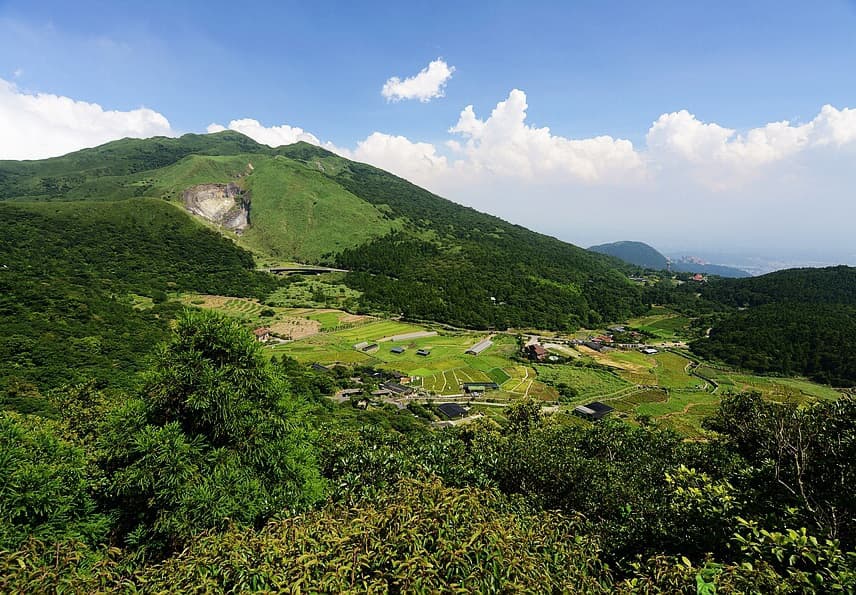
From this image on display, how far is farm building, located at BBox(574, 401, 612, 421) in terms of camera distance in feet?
178

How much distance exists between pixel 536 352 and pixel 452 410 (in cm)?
3424

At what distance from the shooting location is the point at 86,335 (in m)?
45.3

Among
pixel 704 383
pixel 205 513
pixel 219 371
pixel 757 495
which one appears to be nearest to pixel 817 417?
pixel 757 495

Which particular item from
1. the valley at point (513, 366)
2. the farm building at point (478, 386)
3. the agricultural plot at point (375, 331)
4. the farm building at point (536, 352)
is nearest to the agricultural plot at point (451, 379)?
the valley at point (513, 366)

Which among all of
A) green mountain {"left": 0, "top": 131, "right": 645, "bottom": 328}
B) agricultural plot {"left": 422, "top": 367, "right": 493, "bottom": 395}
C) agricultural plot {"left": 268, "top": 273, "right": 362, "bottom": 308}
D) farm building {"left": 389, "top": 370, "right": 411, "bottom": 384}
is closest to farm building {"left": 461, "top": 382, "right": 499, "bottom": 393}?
agricultural plot {"left": 422, "top": 367, "right": 493, "bottom": 395}

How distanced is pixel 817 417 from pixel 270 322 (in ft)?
304

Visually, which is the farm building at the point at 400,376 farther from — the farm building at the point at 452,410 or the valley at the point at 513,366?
the farm building at the point at 452,410

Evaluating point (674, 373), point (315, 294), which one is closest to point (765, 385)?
point (674, 373)

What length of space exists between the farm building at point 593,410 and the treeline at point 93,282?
180ft

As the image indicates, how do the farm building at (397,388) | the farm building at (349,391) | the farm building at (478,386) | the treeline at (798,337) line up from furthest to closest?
the treeline at (798,337)
the farm building at (478,386)
the farm building at (397,388)
the farm building at (349,391)

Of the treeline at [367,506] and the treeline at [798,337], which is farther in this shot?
the treeline at [798,337]

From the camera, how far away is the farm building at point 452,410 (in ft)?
173

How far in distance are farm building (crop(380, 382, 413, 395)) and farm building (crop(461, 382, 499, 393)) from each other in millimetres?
9732

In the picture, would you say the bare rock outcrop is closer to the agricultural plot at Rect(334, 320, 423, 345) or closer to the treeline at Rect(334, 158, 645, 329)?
the treeline at Rect(334, 158, 645, 329)
